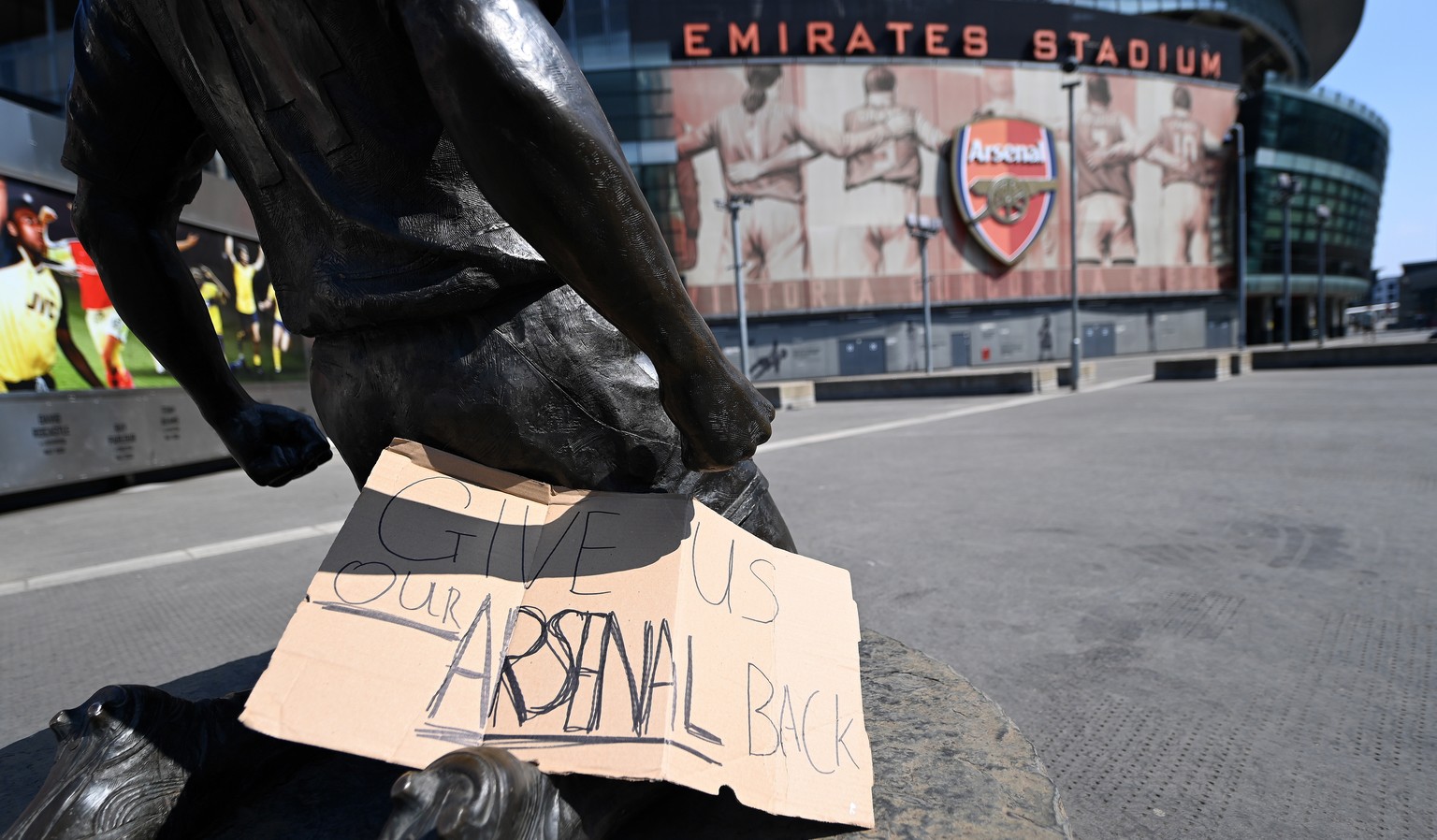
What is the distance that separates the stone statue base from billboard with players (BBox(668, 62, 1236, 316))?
2867 cm

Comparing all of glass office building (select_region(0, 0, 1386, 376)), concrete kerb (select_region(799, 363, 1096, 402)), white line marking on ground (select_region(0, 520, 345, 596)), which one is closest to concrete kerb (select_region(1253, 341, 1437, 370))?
concrete kerb (select_region(799, 363, 1096, 402))

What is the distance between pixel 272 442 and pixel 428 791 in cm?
108

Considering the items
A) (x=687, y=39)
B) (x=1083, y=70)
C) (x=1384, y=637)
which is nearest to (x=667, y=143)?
(x=687, y=39)

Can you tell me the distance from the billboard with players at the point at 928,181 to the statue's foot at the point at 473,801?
95.5 feet

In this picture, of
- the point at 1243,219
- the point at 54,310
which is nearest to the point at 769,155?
the point at 1243,219

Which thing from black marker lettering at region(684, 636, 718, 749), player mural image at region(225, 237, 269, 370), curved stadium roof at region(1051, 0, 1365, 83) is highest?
curved stadium roof at region(1051, 0, 1365, 83)

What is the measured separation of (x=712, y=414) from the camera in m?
1.13

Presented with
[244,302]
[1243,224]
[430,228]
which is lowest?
[430,228]

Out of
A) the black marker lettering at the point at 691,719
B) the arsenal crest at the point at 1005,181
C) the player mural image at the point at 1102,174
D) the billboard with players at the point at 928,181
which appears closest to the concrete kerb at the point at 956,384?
the billboard with players at the point at 928,181

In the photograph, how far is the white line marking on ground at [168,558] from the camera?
4.64 meters

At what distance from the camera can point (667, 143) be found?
29.8 meters

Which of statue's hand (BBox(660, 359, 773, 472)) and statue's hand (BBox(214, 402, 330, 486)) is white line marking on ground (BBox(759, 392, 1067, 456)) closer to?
statue's hand (BBox(214, 402, 330, 486))

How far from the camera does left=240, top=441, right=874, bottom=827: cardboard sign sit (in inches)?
42.0

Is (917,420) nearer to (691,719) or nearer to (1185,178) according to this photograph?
(691,719)
